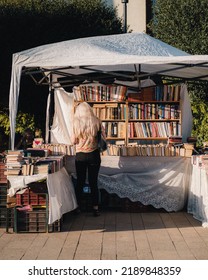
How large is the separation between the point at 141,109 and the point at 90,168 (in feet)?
10.1

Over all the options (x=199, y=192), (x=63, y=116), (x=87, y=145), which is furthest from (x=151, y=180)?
(x=63, y=116)

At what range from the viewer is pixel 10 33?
1922 cm

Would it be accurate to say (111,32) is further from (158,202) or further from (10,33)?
(158,202)

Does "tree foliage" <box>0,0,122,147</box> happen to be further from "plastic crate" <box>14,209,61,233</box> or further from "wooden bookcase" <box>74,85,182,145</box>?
"plastic crate" <box>14,209,61,233</box>

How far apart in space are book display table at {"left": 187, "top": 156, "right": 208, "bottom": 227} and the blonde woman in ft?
5.22

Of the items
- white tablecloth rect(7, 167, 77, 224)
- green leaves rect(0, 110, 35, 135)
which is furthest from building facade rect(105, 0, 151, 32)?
white tablecloth rect(7, 167, 77, 224)

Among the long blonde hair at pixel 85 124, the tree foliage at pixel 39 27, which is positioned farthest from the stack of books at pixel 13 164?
the tree foliage at pixel 39 27

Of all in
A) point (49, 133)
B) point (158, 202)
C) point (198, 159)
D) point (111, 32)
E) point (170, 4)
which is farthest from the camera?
point (111, 32)

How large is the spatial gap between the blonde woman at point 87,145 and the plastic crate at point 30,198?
1268 millimetres

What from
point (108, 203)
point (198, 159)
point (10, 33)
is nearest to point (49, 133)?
point (108, 203)

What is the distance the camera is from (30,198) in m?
8.85

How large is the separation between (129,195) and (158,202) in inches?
20.0

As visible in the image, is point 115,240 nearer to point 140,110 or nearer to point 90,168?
point 90,168

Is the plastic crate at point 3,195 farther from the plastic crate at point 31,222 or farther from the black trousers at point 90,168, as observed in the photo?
the black trousers at point 90,168
